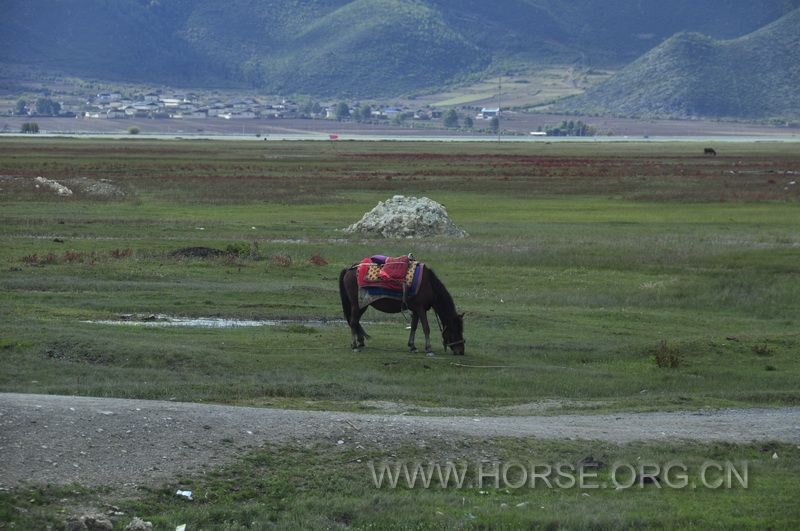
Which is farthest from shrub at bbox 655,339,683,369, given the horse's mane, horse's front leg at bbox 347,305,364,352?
Result: horse's front leg at bbox 347,305,364,352

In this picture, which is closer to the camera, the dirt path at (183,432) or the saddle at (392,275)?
the dirt path at (183,432)

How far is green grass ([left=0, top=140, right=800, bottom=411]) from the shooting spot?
20.8 m

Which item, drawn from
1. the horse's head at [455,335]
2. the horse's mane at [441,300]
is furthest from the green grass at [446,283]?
the horse's mane at [441,300]

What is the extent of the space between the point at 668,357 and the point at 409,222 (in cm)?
2409

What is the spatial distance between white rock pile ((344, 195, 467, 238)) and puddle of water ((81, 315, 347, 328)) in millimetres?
19111

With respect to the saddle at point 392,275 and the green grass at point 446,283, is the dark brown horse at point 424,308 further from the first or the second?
the green grass at point 446,283

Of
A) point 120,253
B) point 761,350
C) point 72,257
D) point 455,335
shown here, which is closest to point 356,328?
point 455,335

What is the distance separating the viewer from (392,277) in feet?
75.4

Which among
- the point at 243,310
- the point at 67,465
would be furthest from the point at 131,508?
the point at 243,310

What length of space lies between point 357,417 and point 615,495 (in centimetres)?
365

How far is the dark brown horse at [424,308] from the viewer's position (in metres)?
23.3

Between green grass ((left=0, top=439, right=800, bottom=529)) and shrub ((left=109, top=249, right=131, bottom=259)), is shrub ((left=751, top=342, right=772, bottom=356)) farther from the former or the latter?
shrub ((left=109, top=249, right=131, bottom=259))

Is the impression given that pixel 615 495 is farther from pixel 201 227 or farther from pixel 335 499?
pixel 201 227

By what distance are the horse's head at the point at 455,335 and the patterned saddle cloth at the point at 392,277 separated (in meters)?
1.08
